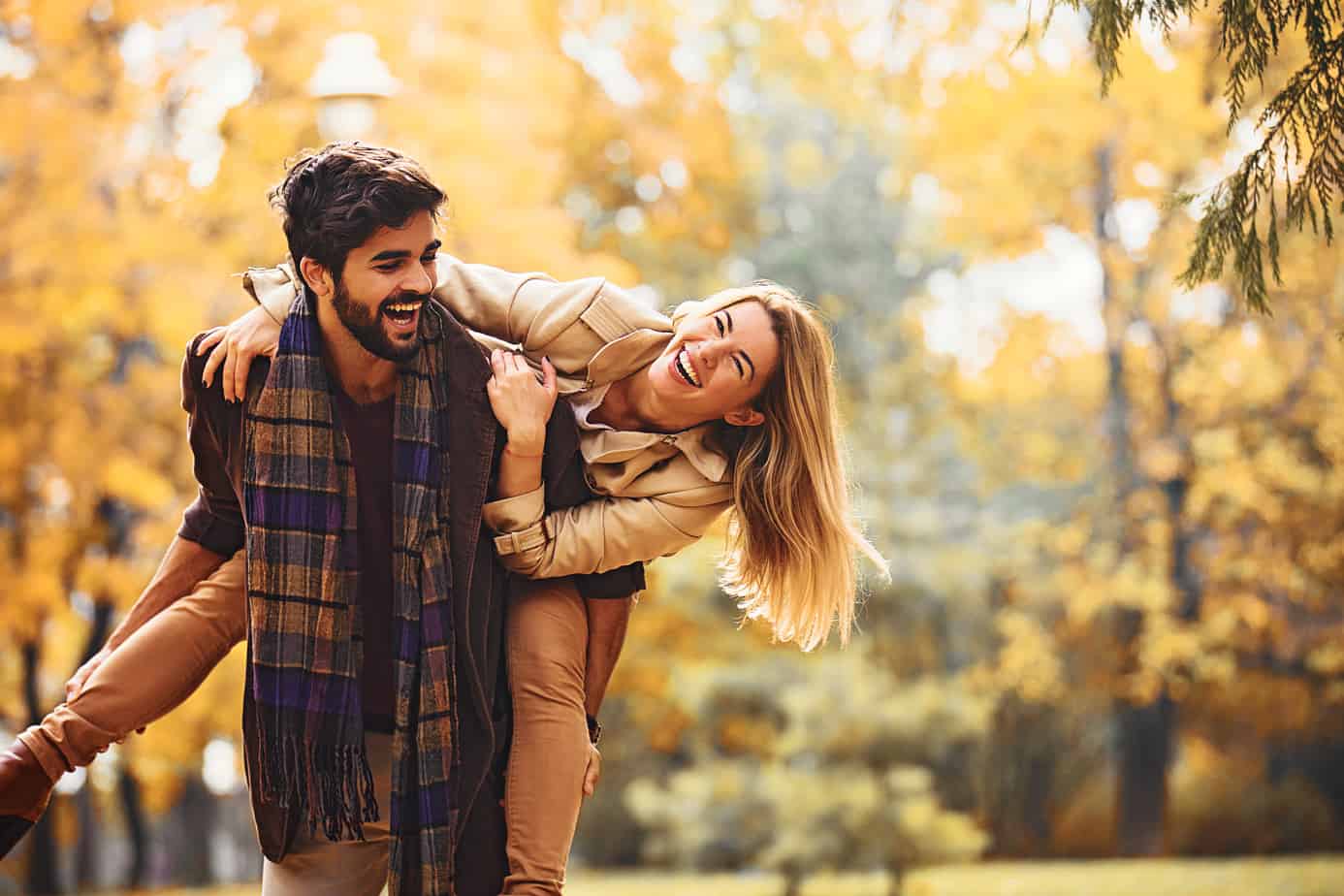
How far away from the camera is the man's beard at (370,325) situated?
8.58 ft

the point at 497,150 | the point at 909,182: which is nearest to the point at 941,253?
the point at 909,182

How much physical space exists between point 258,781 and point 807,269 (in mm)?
8178

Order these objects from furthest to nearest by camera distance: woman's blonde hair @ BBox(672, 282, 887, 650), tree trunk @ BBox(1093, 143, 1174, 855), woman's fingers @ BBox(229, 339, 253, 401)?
tree trunk @ BBox(1093, 143, 1174, 855) < woman's blonde hair @ BBox(672, 282, 887, 650) < woman's fingers @ BBox(229, 339, 253, 401)

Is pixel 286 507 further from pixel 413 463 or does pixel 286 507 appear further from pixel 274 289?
pixel 274 289

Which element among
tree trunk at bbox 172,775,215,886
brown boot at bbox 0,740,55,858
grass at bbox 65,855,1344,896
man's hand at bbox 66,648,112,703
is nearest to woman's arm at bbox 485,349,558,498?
man's hand at bbox 66,648,112,703

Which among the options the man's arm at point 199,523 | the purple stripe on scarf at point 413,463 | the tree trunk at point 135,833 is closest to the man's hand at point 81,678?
the man's arm at point 199,523

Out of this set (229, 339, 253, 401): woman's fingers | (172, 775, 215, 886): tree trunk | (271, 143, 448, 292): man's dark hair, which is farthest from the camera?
(172, 775, 215, 886): tree trunk

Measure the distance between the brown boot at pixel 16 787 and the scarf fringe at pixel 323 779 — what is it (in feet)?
1.34

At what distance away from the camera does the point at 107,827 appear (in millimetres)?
17828

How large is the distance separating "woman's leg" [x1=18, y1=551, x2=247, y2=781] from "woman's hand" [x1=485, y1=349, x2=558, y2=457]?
0.62 m

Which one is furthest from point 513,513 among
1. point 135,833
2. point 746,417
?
point 135,833

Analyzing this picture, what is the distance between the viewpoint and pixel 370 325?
262 centimetres

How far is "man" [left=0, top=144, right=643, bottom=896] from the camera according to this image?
262 cm

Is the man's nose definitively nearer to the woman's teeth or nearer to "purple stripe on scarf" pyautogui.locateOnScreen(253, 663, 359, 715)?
the woman's teeth
